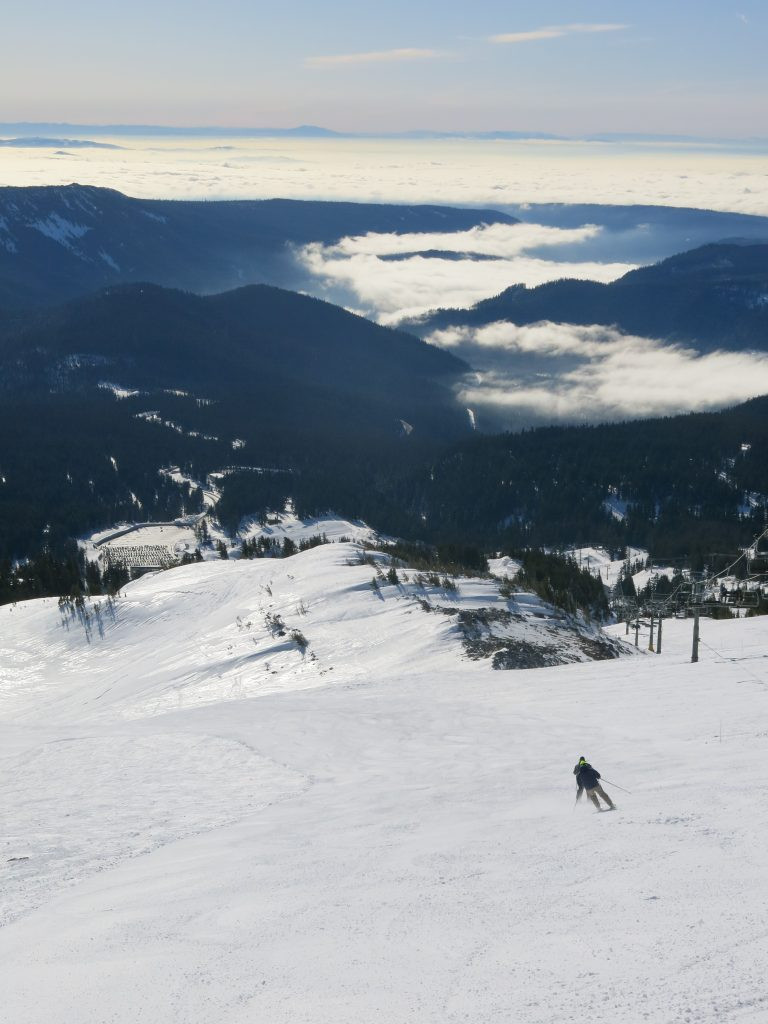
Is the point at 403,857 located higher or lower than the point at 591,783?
lower

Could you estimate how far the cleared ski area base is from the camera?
13.6 meters

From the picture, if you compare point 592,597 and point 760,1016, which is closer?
point 760,1016

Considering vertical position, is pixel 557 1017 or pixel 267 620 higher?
pixel 557 1017

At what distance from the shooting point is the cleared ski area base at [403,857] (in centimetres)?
1355

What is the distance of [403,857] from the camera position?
782 inches

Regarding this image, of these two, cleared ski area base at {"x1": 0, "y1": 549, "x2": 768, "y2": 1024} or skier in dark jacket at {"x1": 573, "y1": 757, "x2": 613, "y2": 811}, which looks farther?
skier in dark jacket at {"x1": 573, "y1": 757, "x2": 613, "y2": 811}

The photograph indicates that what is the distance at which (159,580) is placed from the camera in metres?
80.8

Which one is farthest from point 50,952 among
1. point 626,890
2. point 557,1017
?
point 626,890

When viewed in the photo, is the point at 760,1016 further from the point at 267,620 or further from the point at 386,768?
the point at 267,620

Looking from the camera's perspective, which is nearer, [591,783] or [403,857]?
[403,857]

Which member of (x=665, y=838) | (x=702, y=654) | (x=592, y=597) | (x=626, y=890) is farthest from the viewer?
(x=592, y=597)

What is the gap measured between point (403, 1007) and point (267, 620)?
152ft

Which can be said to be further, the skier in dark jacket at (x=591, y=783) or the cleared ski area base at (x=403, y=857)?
the skier in dark jacket at (x=591, y=783)

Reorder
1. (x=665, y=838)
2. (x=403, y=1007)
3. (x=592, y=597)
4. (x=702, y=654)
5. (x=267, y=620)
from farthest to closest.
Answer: (x=592, y=597), (x=267, y=620), (x=702, y=654), (x=665, y=838), (x=403, y=1007)
